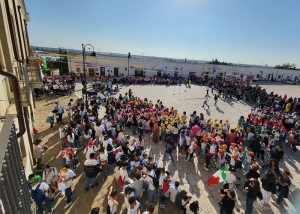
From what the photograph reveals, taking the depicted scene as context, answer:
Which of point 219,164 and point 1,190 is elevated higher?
point 1,190

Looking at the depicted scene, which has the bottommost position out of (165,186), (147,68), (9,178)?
(165,186)

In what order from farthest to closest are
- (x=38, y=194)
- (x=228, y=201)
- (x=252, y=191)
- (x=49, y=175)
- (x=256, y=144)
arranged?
(x=256, y=144), (x=49, y=175), (x=252, y=191), (x=228, y=201), (x=38, y=194)

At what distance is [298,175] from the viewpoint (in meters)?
7.61

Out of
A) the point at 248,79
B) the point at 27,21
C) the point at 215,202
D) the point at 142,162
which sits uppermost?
the point at 27,21

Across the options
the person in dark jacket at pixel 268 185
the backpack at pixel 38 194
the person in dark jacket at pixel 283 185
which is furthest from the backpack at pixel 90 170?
the person in dark jacket at pixel 283 185

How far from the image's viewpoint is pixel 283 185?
5695 millimetres

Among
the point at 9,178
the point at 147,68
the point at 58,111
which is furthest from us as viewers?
the point at 147,68

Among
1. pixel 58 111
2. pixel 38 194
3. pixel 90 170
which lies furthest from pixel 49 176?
pixel 58 111

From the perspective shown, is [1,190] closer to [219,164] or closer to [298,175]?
[219,164]

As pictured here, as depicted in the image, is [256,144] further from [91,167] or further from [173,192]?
[91,167]

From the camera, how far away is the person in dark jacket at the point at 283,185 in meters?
5.66

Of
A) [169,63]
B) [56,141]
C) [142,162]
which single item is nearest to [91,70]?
[169,63]

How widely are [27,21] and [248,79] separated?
26957 millimetres

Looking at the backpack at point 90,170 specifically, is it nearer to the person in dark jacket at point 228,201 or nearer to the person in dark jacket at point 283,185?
the person in dark jacket at point 228,201
